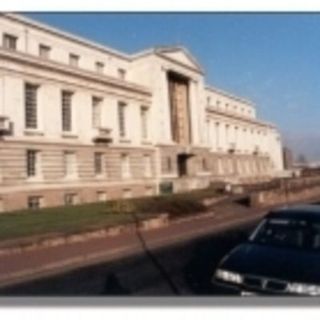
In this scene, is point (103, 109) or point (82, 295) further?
point (103, 109)

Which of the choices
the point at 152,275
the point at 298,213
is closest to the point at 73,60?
the point at 152,275

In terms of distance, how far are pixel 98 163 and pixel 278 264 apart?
8.08m

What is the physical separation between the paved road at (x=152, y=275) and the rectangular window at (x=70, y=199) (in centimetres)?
218

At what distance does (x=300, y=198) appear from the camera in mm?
10594

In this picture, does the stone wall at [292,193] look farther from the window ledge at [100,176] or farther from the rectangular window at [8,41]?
the rectangular window at [8,41]

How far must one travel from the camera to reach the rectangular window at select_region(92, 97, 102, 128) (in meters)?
14.4

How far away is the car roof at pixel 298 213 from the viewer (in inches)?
325

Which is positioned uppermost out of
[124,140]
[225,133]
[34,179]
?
[225,133]

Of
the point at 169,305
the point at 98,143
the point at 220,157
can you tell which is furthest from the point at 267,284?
the point at 98,143

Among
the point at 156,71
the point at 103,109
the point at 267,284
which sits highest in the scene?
the point at 156,71

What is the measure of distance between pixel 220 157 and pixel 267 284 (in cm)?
724

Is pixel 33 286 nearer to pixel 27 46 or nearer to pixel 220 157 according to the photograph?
pixel 220 157

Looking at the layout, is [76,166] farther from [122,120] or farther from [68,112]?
[122,120]

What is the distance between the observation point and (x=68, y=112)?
15125 millimetres
